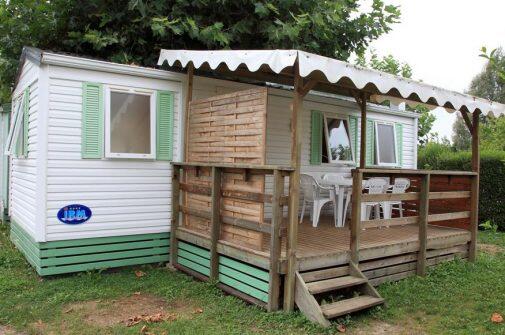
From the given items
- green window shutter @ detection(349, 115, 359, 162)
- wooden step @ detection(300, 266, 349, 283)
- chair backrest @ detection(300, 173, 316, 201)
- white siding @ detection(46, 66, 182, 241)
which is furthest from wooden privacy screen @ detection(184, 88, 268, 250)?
green window shutter @ detection(349, 115, 359, 162)

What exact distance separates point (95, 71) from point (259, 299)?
11.2 feet

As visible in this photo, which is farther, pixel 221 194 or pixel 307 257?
pixel 221 194

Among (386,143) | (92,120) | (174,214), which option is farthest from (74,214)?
(386,143)

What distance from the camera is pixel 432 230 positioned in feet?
22.7

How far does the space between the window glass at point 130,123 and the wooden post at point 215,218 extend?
1.32m

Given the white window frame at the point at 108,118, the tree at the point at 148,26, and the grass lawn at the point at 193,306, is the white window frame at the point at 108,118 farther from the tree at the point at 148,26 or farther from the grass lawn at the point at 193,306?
the tree at the point at 148,26

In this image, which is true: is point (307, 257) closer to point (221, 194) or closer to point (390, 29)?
point (221, 194)

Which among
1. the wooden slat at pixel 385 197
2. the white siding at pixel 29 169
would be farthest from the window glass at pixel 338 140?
the white siding at pixel 29 169

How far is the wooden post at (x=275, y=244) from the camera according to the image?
4355mm

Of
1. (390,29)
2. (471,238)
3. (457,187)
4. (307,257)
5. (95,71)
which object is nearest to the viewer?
(307,257)

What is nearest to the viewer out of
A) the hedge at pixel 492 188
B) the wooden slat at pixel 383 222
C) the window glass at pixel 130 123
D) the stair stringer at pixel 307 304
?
the stair stringer at pixel 307 304

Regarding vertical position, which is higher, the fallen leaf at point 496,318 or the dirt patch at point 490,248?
the fallen leaf at point 496,318

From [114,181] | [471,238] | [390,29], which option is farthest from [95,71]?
[390,29]

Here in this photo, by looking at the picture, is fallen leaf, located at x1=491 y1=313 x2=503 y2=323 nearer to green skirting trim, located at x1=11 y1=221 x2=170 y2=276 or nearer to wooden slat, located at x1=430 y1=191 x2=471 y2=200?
wooden slat, located at x1=430 y1=191 x2=471 y2=200
